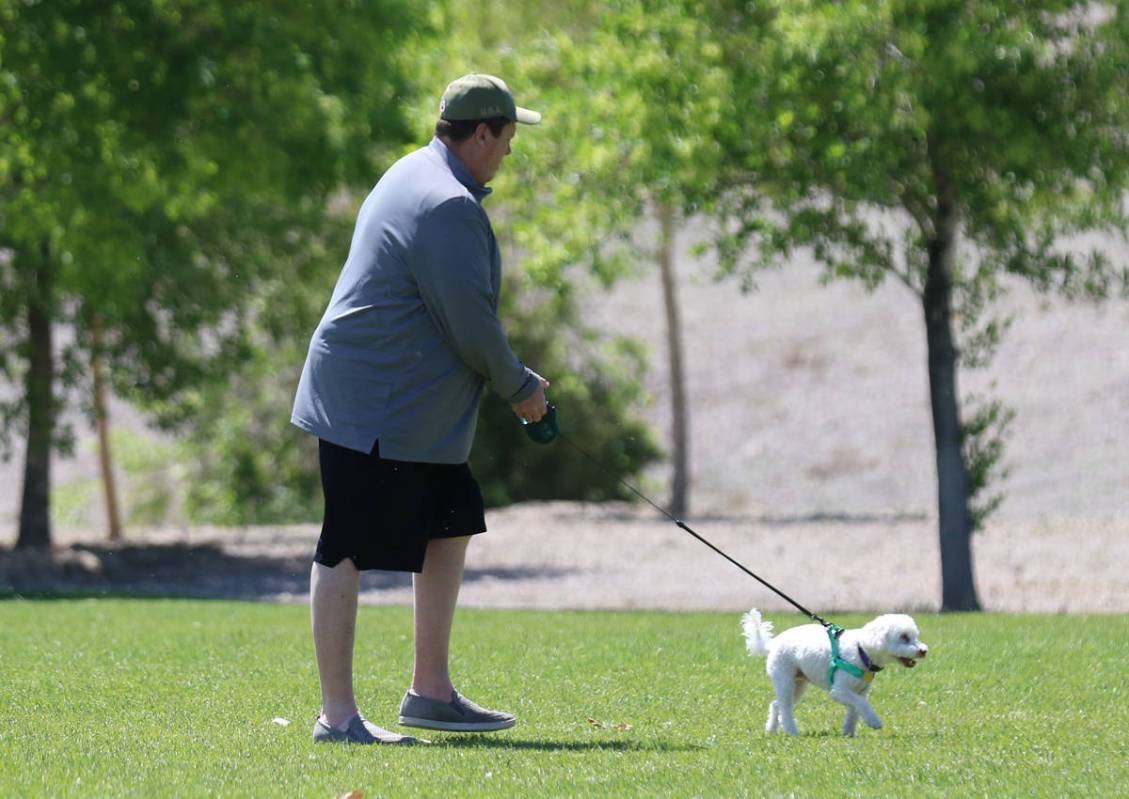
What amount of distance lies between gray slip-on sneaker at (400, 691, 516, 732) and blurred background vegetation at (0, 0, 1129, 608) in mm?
7606

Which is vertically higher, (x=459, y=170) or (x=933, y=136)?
(x=933, y=136)

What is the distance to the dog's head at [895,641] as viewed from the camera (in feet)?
20.8

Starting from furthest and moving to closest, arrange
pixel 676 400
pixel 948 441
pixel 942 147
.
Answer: pixel 676 400 → pixel 948 441 → pixel 942 147

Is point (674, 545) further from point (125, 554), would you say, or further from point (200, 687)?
point (200, 687)

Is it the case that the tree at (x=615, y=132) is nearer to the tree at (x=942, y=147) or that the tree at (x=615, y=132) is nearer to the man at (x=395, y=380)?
the tree at (x=942, y=147)

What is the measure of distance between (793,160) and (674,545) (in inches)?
352

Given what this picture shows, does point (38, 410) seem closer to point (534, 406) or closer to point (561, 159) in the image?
point (561, 159)

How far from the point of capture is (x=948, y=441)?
47.3ft

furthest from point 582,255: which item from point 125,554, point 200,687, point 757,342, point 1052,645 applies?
point 757,342

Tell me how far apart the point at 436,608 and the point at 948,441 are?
8648 mm

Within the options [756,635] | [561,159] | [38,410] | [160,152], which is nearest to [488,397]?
[38,410]

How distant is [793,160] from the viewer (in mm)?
13734

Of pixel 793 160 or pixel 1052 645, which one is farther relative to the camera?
pixel 793 160

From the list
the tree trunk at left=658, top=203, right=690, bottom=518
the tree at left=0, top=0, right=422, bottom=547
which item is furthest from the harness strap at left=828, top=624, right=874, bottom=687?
the tree trunk at left=658, top=203, right=690, bottom=518
